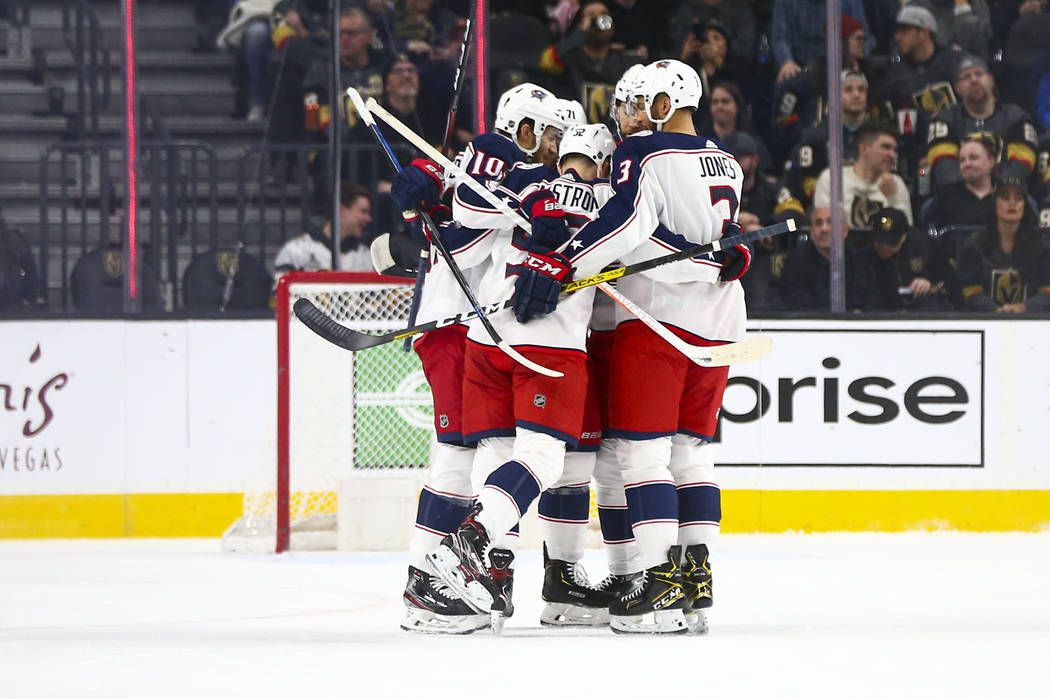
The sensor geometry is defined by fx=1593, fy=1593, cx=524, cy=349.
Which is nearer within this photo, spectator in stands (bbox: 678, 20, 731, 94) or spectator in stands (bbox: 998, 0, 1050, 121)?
spectator in stands (bbox: 998, 0, 1050, 121)

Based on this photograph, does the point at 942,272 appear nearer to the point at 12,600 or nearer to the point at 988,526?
the point at 988,526

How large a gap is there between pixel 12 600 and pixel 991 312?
3407 millimetres

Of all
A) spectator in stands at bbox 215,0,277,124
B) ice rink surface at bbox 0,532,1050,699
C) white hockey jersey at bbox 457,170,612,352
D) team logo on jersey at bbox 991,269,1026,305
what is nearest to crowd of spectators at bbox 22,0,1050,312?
team logo on jersey at bbox 991,269,1026,305

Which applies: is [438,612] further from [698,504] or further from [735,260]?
[735,260]

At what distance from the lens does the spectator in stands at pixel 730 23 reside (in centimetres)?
621

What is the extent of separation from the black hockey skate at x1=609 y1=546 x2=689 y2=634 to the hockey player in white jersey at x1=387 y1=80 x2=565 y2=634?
0.25 m

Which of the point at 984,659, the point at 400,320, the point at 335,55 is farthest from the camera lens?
the point at 335,55

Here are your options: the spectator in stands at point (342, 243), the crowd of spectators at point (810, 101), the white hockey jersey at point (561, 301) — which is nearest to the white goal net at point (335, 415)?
the spectator in stands at point (342, 243)

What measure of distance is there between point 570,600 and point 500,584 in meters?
0.25

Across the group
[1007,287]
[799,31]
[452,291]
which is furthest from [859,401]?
[452,291]

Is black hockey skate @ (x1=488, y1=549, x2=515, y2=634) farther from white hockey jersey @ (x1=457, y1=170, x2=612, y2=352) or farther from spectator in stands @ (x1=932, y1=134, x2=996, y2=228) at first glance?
spectator in stands @ (x1=932, y1=134, x2=996, y2=228)

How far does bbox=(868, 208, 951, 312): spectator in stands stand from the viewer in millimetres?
5633

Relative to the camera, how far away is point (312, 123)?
6.27 meters

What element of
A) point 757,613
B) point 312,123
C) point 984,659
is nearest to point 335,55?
point 312,123
